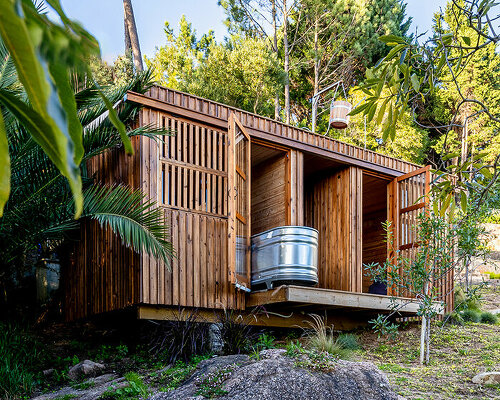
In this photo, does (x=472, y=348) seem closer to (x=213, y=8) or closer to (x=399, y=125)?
(x=399, y=125)

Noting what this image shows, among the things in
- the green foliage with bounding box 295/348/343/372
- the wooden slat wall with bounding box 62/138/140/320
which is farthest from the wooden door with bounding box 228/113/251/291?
the green foliage with bounding box 295/348/343/372

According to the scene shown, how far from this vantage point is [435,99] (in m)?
20.8

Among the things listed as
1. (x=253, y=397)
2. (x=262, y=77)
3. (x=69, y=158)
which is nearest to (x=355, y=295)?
(x=253, y=397)

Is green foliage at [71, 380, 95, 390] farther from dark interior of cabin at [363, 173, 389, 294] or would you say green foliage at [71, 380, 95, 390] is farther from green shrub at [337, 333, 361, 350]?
dark interior of cabin at [363, 173, 389, 294]

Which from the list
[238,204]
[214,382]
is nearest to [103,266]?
[238,204]

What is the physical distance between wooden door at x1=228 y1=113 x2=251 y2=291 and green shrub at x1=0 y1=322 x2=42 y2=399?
2489 millimetres

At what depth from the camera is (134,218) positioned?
645cm

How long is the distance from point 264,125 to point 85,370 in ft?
13.4

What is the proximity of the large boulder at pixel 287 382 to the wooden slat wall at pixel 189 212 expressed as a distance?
186cm

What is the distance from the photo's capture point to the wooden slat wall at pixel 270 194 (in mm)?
8797

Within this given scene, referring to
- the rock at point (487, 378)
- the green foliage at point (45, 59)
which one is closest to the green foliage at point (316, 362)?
the rock at point (487, 378)

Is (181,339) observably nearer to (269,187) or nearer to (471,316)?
(269,187)

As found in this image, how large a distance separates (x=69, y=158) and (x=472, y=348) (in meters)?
7.76

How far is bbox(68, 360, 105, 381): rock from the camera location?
624 cm
